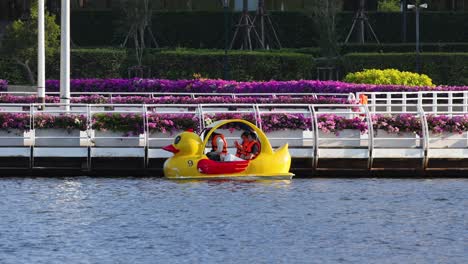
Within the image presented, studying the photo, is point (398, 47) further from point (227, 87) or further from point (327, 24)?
point (227, 87)

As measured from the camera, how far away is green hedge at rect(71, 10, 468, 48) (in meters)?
103

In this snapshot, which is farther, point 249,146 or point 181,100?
point 181,100

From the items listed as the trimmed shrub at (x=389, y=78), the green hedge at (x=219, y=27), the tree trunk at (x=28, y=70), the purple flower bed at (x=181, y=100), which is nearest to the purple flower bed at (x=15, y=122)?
the purple flower bed at (x=181, y=100)

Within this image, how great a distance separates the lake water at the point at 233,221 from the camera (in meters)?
36.6

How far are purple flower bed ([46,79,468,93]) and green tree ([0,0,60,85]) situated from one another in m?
4.41

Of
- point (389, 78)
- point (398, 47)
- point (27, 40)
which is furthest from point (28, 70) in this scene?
point (398, 47)

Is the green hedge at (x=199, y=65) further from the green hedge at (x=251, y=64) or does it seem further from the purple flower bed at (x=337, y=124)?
the purple flower bed at (x=337, y=124)

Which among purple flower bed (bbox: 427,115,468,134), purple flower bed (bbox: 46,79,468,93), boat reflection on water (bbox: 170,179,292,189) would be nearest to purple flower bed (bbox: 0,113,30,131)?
boat reflection on water (bbox: 170,179,292,189)

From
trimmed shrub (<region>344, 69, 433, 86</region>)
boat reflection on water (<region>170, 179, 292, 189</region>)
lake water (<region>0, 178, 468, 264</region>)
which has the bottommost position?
lake water (<region>0, 178, 468, 264</region>)

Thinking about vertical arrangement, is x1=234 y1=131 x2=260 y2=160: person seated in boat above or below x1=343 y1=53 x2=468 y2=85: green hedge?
below

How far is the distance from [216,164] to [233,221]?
649 cm

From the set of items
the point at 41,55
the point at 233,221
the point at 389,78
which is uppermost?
the point at 41,55

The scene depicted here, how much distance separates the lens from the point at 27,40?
87.9 metres

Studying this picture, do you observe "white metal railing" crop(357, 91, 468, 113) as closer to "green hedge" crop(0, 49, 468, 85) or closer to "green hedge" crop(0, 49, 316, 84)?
"green hedge" crop(0, 49, 468, 85)
